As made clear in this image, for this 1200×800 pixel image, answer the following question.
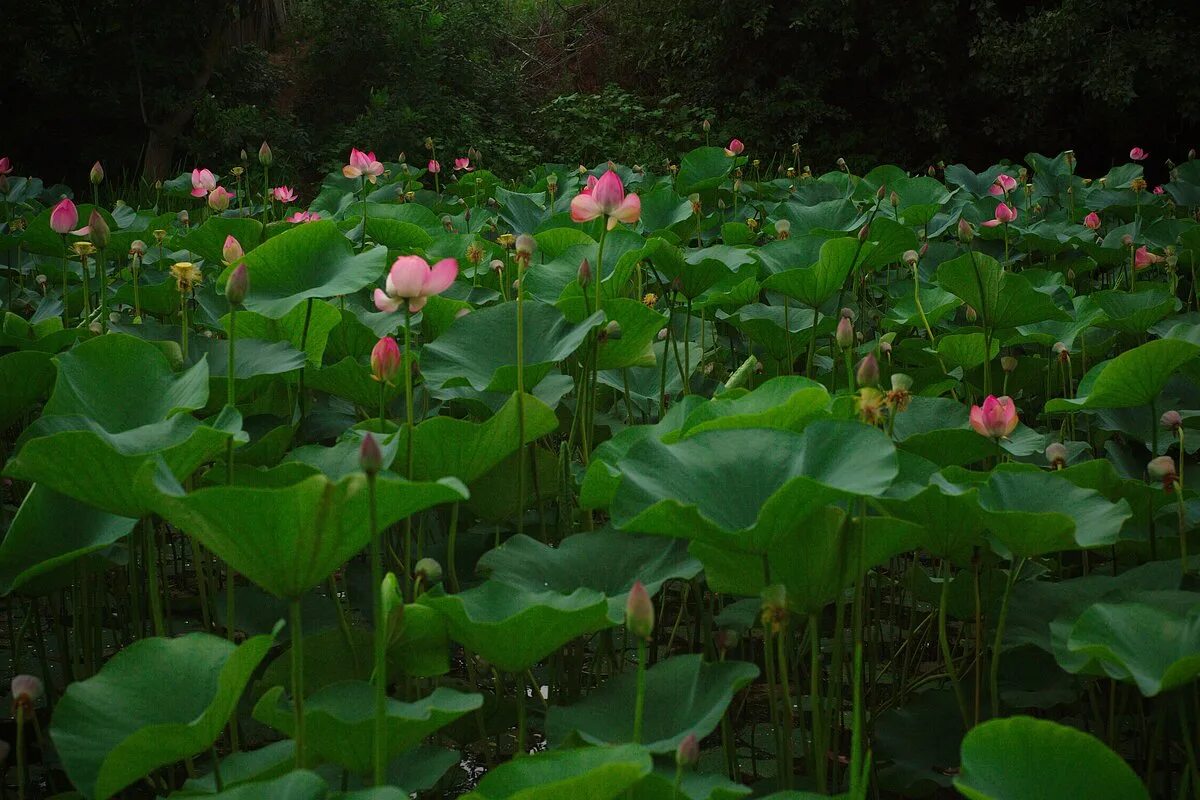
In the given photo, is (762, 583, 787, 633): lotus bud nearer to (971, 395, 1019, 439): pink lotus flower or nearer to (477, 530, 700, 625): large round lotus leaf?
(477, 530, 700, 625): large round lotus leaf

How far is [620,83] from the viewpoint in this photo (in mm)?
8734

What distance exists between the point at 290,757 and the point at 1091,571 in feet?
2.76

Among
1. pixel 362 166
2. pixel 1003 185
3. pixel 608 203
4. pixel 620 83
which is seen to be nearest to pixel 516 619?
pixel 608 203

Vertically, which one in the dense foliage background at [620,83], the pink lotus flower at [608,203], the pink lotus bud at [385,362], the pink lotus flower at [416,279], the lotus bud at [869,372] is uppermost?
the dense foliage background at [620,83]

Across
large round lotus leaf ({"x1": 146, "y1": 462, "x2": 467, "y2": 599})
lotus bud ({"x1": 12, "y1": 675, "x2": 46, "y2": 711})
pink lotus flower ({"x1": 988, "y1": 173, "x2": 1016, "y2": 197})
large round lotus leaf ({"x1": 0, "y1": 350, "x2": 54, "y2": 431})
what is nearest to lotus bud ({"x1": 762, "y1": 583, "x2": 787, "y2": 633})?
large round lotus leaf ({"x1": 146, "y1": 462, "x2": 467, "y2": 599})

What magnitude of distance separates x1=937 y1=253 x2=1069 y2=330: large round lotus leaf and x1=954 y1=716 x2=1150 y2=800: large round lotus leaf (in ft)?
2.47

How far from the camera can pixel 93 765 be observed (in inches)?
27.2

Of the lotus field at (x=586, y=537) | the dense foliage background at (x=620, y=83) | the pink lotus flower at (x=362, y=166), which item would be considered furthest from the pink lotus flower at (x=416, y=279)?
the dense foliage background at (x=620, y=83)

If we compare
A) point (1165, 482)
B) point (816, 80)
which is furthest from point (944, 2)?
point (1165, 482)

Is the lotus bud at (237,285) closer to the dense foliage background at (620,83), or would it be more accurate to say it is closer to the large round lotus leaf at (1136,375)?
the large round lotus leaf at (1136,375)

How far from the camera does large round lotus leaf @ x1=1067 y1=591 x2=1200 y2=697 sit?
72 cm

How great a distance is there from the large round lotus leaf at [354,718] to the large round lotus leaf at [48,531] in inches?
9.5

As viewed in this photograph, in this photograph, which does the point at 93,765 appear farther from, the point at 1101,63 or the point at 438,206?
the point at 1101,63

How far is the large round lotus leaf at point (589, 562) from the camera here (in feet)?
2.86
